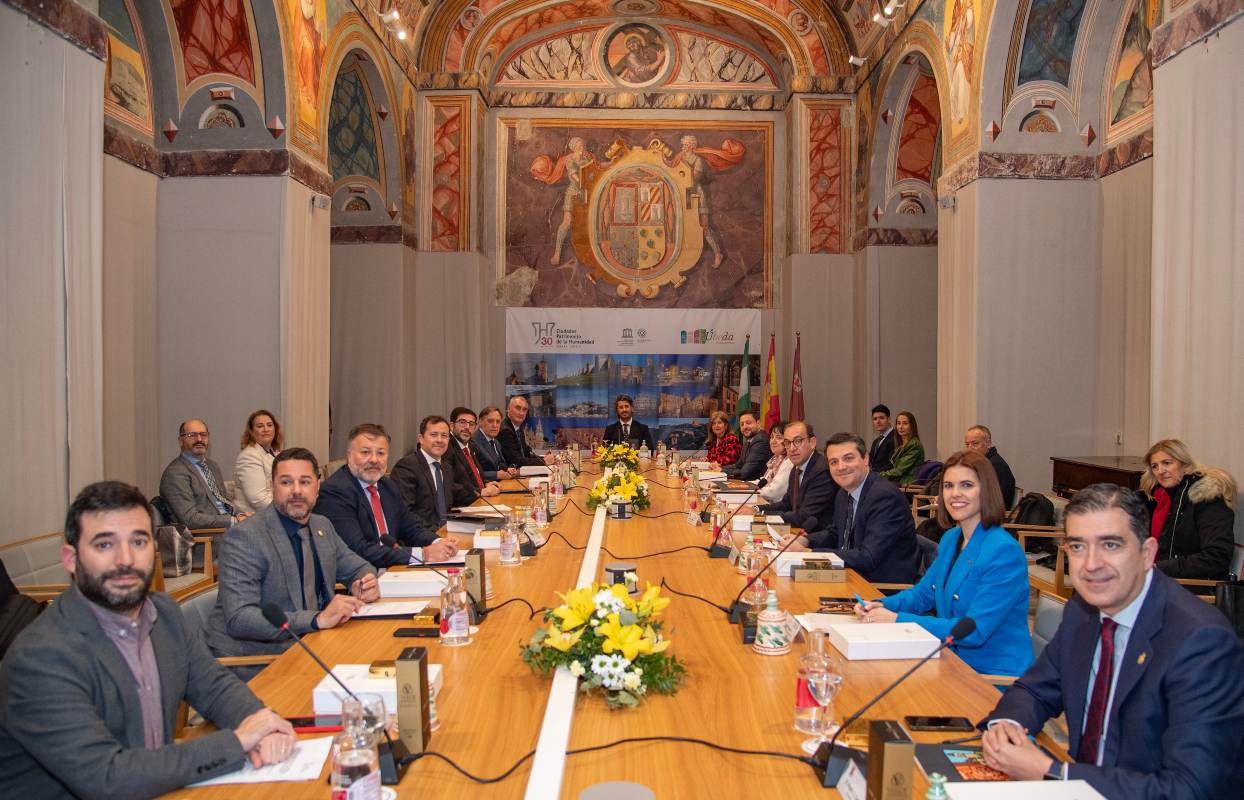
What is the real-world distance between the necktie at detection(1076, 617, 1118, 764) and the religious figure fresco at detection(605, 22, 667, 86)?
11.8 m

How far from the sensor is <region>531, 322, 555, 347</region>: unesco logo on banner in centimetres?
1252

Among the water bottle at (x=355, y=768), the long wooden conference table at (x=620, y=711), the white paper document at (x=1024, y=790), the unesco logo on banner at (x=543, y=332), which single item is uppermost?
the unesco logo on banner at (x=543, y=332)

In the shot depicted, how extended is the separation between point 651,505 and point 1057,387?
4.23 m

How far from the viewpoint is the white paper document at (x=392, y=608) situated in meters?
3.22

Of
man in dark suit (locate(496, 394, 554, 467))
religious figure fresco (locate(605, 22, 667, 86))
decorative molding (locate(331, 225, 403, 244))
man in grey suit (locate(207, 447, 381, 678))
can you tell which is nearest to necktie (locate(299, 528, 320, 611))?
man in grey suit (locate(207, 447, 381, 678))

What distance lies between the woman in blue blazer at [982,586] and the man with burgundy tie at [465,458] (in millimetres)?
4404

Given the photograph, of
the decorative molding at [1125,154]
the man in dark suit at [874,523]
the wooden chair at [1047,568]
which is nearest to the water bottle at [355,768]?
the man in dark suit at [874,523]

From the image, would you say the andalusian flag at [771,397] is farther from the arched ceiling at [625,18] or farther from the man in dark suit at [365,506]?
the man in dark suit at [365,506]

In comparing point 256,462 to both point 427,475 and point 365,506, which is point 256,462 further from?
point 365,506

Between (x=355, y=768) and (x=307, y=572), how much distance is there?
1780 mm

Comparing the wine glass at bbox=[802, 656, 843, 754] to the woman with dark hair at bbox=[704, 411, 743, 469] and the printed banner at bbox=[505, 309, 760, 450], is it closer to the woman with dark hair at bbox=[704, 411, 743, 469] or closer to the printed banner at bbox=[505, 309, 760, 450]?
the woman with dark hair at bbox=[704, 411, 743, 469]

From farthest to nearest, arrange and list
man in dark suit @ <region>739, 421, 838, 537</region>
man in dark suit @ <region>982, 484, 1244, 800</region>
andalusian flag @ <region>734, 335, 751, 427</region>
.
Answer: andalusian flag @ <region>734, 335, 751, 427</region>, man in dark suit @ <region>739, 421, 838, 537</region>, man in dark suit @ <region>982, 484, 1244, 800</region>

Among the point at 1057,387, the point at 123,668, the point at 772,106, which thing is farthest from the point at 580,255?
the point at 123,668

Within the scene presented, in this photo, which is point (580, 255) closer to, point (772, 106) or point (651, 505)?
point (772, 106)
